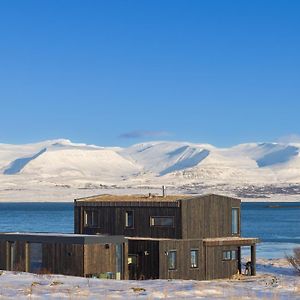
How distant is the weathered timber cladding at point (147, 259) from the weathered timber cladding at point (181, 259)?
0.28m

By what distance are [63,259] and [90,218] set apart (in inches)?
388

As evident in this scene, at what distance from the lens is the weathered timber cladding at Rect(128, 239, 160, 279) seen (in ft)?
153

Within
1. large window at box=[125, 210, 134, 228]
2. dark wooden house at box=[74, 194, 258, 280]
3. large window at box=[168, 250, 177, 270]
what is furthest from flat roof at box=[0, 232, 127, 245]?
large window at box=[125, 210, 134, 228]

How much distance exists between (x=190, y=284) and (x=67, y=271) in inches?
717

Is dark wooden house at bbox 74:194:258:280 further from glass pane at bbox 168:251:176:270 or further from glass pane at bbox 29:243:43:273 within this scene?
glass pane at bbox 29:243:43:273

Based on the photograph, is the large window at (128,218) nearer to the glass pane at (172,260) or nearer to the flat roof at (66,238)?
the glass pane at (172,260)

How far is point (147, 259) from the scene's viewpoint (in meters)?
46.8

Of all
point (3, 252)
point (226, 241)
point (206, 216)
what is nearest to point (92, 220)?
point (206, 216)

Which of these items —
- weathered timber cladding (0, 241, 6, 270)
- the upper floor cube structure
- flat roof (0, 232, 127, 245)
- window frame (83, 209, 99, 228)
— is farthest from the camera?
window frame (83, 209, 99, 228)

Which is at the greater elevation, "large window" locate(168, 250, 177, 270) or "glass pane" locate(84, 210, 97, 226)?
"glass pane" locate(84, 210, 97, 226)

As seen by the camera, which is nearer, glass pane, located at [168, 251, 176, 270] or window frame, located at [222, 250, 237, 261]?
glass pane, located at [168, 251, 176, 270]

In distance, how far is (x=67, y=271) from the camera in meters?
42.2

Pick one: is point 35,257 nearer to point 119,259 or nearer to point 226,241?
point 119,259

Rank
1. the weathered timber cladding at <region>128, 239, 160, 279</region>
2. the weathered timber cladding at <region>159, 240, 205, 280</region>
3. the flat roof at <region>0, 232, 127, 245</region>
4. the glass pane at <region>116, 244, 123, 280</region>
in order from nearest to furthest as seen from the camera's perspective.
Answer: the flat roof at <region>0, 232, 127, 245</region> → the glass pane at <region>116, 244, 123, 280</region> → the weathered timber cladding at <region>128, 239, 160, 279</region> → the weathered timber cladding at <region>159, 240, 205, 280</region>
